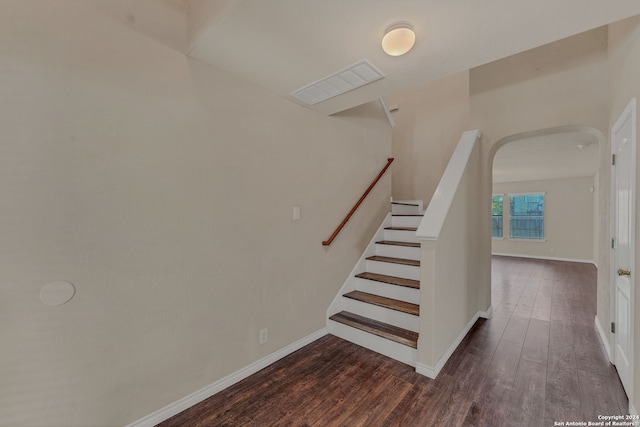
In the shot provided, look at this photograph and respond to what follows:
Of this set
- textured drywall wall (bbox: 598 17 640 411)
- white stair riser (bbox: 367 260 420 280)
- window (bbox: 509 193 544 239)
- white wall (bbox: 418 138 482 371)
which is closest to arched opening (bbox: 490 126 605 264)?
window (bbox: 509 193 544 239)

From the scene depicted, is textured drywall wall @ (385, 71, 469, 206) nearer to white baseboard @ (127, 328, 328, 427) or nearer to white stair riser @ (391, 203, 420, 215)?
white stair riser @ (391, 203, 420, 215)

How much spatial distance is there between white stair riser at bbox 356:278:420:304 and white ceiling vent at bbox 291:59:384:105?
6.74 ft

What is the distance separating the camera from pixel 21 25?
126 centimetres

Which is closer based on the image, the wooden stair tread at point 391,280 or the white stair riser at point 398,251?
the wooden stair tread at point 391,280

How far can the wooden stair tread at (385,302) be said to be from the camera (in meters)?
2.53

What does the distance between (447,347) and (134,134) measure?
3.01m

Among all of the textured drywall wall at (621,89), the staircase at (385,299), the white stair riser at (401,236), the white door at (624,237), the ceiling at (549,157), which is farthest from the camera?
the ceiling at (549,157)

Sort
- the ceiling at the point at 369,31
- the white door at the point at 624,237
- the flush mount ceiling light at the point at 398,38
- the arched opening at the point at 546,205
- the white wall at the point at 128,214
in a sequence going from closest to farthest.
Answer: the white wall at the point at 128,214 → the ceiling at the point at 369,31 → the flush mount ceiling light at the point at 398,38 → the white door at the point at 624,237 → the arched opening at the point at 546,205

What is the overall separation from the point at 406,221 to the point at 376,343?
6.00ft

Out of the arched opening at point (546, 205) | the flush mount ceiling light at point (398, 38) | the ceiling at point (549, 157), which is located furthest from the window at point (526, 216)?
the flush mount ceiling light at point (398, 38)

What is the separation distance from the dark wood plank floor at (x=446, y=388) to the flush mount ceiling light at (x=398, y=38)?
2396 millimetres

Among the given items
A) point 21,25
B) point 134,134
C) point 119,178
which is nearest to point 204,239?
Result: point 119,178

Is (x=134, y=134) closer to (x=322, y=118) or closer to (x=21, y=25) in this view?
(x=21, y=25)

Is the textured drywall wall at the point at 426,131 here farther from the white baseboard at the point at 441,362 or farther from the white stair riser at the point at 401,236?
the white baseboard at the point at 441,362
